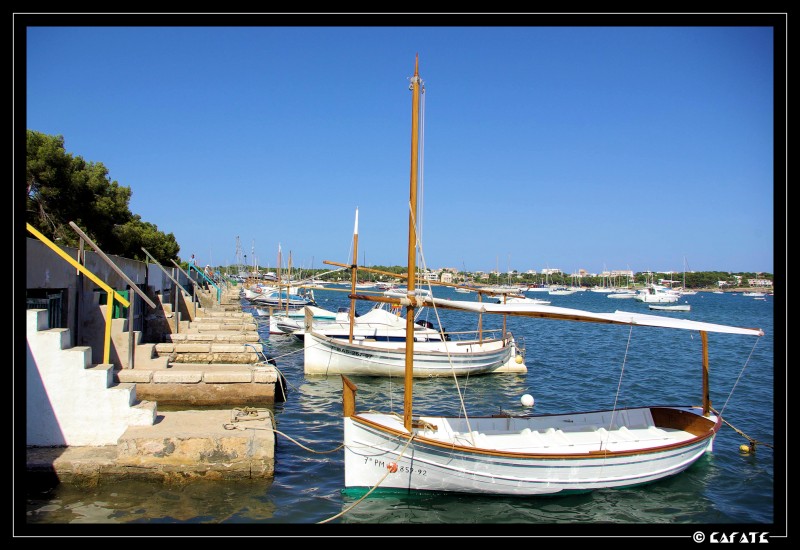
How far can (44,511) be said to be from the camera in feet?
28.7

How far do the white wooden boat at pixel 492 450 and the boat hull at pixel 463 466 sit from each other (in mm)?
18

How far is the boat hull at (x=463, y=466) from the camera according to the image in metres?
10.3

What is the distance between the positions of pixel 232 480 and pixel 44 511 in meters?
2.87

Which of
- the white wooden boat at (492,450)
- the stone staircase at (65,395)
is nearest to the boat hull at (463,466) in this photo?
the white wooden boat at (492,450)

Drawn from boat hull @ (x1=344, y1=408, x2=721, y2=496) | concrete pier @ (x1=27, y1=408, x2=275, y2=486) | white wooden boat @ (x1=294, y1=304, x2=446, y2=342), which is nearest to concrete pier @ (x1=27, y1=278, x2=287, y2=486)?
concrete pier @ (x1=27, y1=408, x2=275, y2=486)

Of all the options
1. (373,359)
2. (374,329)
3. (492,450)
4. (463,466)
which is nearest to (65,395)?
(463,466)

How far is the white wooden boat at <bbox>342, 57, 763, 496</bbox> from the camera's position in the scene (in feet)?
33.9

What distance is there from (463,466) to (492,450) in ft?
2.10

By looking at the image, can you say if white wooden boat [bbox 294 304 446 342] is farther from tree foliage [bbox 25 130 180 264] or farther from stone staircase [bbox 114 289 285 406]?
tree foliage [bbox 25 130 180 264]

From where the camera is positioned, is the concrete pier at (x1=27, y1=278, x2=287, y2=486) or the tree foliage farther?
the tree foliage

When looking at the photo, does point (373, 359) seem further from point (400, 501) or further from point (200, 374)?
point (400, 501)

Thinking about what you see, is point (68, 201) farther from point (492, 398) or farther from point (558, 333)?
point (558, 333)

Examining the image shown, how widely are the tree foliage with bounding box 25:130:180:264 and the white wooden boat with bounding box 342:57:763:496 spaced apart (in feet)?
67.7
